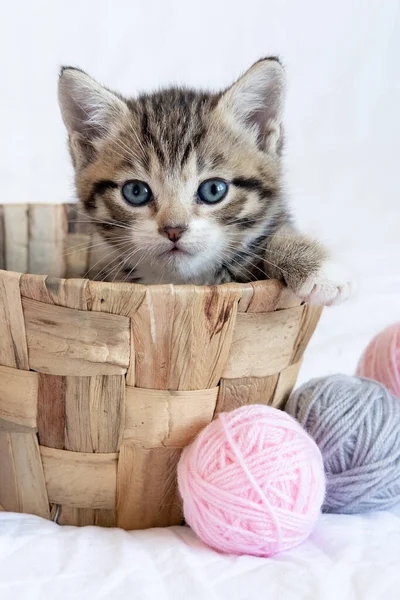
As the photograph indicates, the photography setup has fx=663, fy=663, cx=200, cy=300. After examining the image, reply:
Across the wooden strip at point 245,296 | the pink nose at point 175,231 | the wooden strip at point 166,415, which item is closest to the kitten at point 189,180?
the pink nose at point 175,231

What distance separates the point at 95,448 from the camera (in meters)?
0.96

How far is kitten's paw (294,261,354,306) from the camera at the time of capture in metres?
0.95

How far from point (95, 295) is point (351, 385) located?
467mm

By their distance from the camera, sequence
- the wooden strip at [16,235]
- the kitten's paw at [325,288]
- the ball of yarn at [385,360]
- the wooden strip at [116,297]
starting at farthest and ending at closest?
the wooden strip at [16,235] < the ball of yarn at [385,360] < the kitten's paw at [325,288] < the wooden strip at [116,297]

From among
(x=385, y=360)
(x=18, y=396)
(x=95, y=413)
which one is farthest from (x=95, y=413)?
(x=385, y=360)

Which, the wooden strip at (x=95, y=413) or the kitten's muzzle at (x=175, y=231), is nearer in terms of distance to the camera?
the wooden strip at (x=95, y=413)

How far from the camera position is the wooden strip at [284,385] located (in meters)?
1.03

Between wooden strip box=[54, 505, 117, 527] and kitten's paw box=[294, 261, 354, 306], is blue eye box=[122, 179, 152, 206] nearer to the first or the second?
kitten's paw box=[294, 261, 354, 306]

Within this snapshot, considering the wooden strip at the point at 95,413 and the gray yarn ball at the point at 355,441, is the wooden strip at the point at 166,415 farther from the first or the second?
the gray yarn ball at the point at 355,441

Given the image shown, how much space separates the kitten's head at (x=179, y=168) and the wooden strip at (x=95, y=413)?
0.26 m

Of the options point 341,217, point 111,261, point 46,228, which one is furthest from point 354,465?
point 341,217

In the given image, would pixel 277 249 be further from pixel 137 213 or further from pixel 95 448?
pixel 95 448

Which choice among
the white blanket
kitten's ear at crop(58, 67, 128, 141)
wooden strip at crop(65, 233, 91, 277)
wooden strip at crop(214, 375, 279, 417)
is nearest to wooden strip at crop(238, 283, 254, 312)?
wooden strip at crop(214, 375, 279, 417)

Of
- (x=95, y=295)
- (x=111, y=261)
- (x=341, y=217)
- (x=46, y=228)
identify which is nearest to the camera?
(x=95, y=295)
